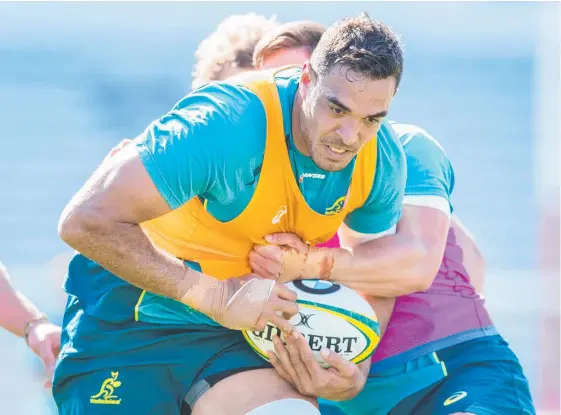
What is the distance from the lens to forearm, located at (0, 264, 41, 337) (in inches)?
179

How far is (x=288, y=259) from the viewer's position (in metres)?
3.49

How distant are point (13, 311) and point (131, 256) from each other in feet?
5.93

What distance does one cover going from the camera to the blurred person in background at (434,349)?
12.5 feet

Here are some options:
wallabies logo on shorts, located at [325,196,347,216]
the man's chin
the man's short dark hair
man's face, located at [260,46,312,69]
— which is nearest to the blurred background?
man's face, located at [260,46,312,69]

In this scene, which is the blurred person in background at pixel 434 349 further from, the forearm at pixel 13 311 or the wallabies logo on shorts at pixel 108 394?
the forearm at pixel 13 311

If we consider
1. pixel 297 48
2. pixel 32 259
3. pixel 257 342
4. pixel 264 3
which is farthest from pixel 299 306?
pixel 264 3

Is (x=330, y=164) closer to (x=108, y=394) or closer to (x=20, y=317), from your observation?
(x=108, y=394)

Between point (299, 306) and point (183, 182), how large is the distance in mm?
766

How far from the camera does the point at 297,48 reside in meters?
4.41

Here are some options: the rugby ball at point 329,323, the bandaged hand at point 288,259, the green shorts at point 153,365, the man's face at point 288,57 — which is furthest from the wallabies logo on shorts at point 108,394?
the man's face at point 288,57

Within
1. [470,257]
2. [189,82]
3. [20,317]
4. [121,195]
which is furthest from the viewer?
[189,82]

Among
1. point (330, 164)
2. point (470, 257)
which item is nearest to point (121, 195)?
point (330, 164)

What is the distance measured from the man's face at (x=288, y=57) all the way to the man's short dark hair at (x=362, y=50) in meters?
1.17

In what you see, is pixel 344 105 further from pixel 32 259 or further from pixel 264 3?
pixel 264 3
